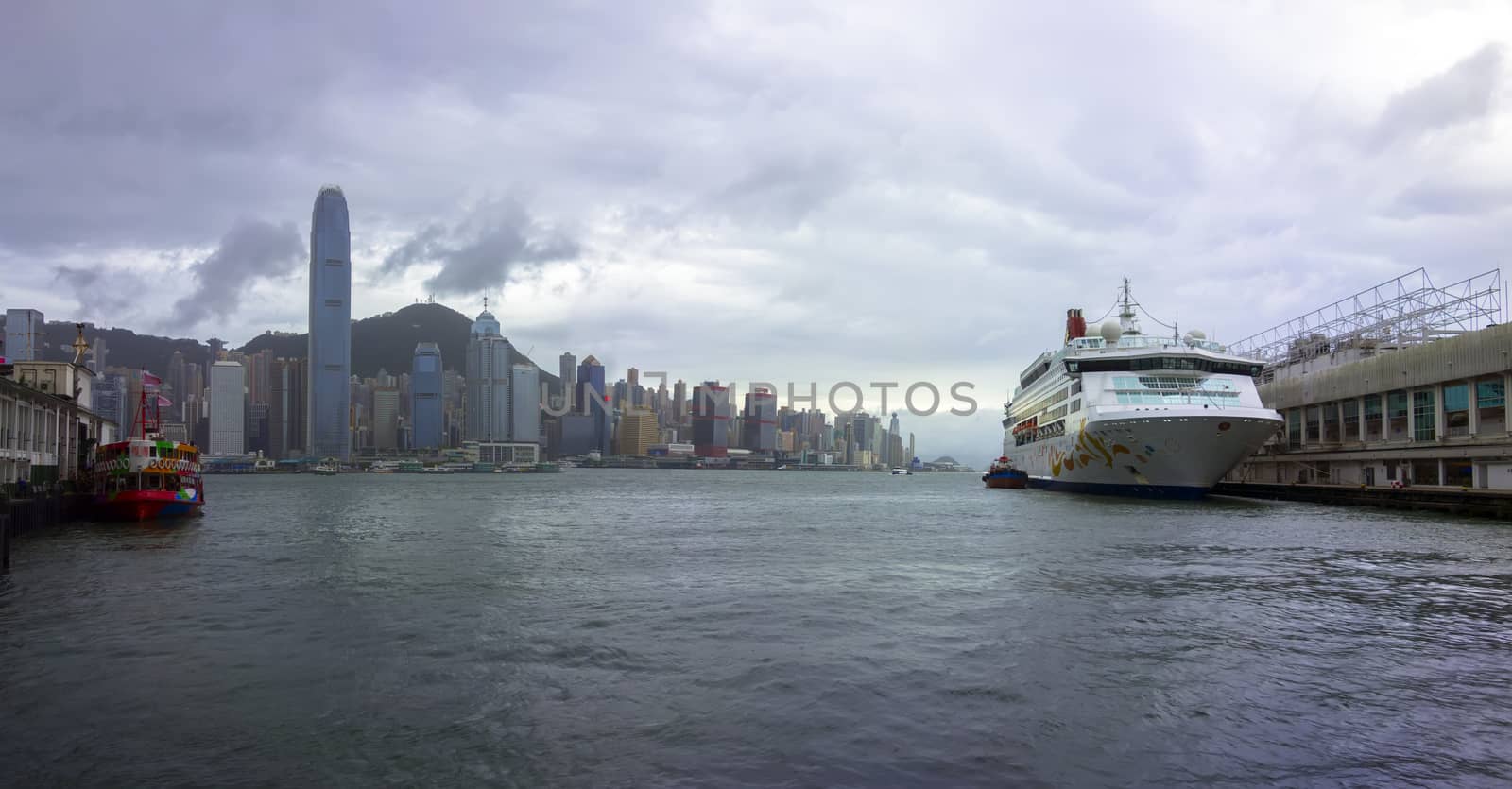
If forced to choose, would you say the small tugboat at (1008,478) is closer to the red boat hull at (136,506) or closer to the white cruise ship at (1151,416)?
the white cruise ship at (1151,416)

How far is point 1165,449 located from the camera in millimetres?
56062

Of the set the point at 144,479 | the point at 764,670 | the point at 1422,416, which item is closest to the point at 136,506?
the point at 144,479

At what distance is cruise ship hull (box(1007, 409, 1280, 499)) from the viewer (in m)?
54.6

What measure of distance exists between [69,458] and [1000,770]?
214 feet

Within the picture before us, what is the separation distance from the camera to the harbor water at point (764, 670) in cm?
992

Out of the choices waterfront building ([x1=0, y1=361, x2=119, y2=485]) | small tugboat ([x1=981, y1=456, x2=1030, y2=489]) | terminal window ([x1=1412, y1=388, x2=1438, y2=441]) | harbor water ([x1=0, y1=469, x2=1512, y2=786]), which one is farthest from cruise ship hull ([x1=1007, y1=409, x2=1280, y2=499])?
waterfront building ([x1=0, y1=361, x2=119, y2=485])

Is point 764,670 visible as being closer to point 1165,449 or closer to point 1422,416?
point 1165,449

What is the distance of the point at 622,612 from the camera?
19.1 m

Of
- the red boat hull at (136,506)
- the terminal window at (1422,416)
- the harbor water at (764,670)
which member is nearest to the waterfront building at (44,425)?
the red boat hull at (136,506)

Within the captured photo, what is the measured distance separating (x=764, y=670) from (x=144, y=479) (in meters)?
47.6

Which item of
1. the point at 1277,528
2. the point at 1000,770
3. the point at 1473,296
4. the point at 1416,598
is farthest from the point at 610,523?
the point at 1473,296

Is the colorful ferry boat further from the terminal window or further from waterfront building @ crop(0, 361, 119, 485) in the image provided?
the terminal window

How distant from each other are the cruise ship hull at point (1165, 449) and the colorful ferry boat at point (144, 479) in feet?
189

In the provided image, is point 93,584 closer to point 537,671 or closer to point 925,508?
point 537,671
